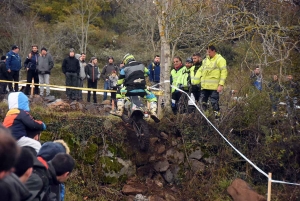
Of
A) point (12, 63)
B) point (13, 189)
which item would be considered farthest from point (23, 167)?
point (12, 63)

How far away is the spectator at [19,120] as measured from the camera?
667cm

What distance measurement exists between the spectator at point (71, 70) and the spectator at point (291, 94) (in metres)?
6.77

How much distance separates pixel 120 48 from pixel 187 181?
20.6 metres

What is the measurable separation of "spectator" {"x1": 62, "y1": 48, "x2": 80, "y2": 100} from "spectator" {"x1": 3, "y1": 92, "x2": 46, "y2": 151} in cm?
786

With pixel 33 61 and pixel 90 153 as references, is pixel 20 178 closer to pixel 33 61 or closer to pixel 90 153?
pixel 90 153

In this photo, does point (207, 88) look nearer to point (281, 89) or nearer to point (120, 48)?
point (281, 89)

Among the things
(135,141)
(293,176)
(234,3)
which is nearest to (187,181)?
(135,141)

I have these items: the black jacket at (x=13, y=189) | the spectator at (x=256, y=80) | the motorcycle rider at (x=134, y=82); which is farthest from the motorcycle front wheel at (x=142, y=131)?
the black jacket at (x=13, y=189)

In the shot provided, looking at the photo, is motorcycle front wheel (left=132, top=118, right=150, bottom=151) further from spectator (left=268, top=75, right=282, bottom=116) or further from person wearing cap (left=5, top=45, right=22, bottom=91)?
person wearing cap (left=5, top=45, right=22, bottom=91)

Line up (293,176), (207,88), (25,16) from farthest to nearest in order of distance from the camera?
(25,16) → (207,88) → (293,176)

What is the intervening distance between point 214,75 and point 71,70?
5.66 metres

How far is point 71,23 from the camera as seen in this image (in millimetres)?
29266

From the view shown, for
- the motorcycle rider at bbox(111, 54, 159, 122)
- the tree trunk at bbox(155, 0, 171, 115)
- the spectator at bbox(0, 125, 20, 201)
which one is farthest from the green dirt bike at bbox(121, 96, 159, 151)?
the spectator at bbox(0, 125, 20, 201)

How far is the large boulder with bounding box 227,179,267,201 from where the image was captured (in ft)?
31.6
